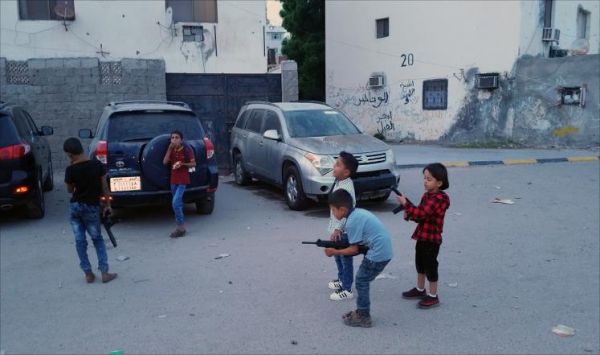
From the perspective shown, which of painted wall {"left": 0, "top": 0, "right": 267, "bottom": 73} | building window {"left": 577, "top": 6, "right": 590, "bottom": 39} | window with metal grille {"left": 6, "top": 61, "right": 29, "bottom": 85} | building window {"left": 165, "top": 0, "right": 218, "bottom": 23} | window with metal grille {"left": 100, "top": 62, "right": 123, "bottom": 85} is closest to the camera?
window with metal grille {"left": 6, "top": 61, "right": 29, "bottom": 85}

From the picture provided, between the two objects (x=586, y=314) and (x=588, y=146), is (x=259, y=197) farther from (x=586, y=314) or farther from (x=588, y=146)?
(x=588, y=146)

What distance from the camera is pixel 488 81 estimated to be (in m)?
18.7

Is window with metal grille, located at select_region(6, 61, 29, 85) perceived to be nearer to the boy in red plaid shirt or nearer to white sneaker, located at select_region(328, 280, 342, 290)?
white sneaker, located at select_region(328, 280, 342, 290)

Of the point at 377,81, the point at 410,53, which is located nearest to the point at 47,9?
the point at 377,81

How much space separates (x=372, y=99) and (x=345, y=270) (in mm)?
19456

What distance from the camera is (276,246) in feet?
22.7

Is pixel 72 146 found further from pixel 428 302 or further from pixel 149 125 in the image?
pixel 428 302

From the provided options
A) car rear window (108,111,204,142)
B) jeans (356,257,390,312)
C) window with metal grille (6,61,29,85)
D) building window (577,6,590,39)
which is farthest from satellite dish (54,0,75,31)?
building window (577,6,590,39)

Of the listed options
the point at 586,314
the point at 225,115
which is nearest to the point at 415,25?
the point at 225,115

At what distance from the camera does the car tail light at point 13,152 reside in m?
7.79

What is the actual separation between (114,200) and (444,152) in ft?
39.5

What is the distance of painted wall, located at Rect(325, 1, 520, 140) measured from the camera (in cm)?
1898

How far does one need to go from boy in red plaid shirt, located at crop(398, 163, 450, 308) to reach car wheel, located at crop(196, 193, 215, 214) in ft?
15.2

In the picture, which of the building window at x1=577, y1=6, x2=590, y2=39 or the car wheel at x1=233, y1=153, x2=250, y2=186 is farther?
the building window at x1=577, y1=6, x2=590, y2=39
